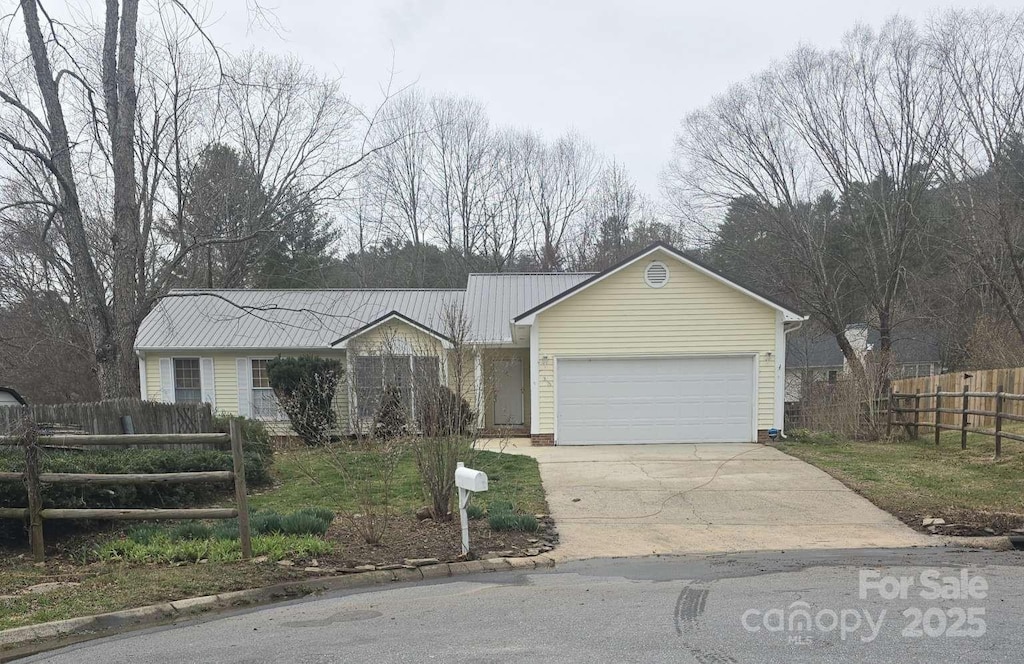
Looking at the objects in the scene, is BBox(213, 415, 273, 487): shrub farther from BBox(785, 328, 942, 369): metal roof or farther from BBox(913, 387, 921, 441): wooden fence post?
BBox(785, 328, 942, 369): metal roof

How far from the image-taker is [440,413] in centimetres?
790

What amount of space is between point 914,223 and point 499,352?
721 inches

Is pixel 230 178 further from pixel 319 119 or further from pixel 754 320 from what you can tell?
pixel 754 320

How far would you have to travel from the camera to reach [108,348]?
12172 millimetres

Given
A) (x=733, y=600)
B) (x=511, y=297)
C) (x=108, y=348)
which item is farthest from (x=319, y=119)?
(x=733, y=600)

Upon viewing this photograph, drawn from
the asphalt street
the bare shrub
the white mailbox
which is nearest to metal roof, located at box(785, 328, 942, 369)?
the bare shrub

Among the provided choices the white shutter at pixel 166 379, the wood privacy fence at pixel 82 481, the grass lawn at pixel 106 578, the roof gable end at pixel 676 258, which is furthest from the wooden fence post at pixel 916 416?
the white shutter at pixel 166 379

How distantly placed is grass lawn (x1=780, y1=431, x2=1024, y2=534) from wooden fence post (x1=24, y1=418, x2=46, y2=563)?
944 centimetres

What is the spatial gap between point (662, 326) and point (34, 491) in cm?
1255

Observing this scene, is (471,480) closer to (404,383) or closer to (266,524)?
(266,524)

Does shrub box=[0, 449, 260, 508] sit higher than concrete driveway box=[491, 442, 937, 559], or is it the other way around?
shrub box=[0, 449, 260, 508]

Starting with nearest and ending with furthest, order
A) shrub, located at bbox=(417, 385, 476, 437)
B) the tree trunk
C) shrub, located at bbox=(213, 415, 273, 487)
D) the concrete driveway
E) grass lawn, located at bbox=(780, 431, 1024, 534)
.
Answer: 1. the concrete driveway
2. shrub, located at bbox=(417, 385, 476, 437)
3. grass lawn, located at bbox=(780, 431, 1024, 534)
4. shrub, located at bbox=(213, 415, 273, 487)
5. the tree trunk

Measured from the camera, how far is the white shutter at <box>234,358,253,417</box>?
19.6 meters

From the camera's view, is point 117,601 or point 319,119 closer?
point 117,601
